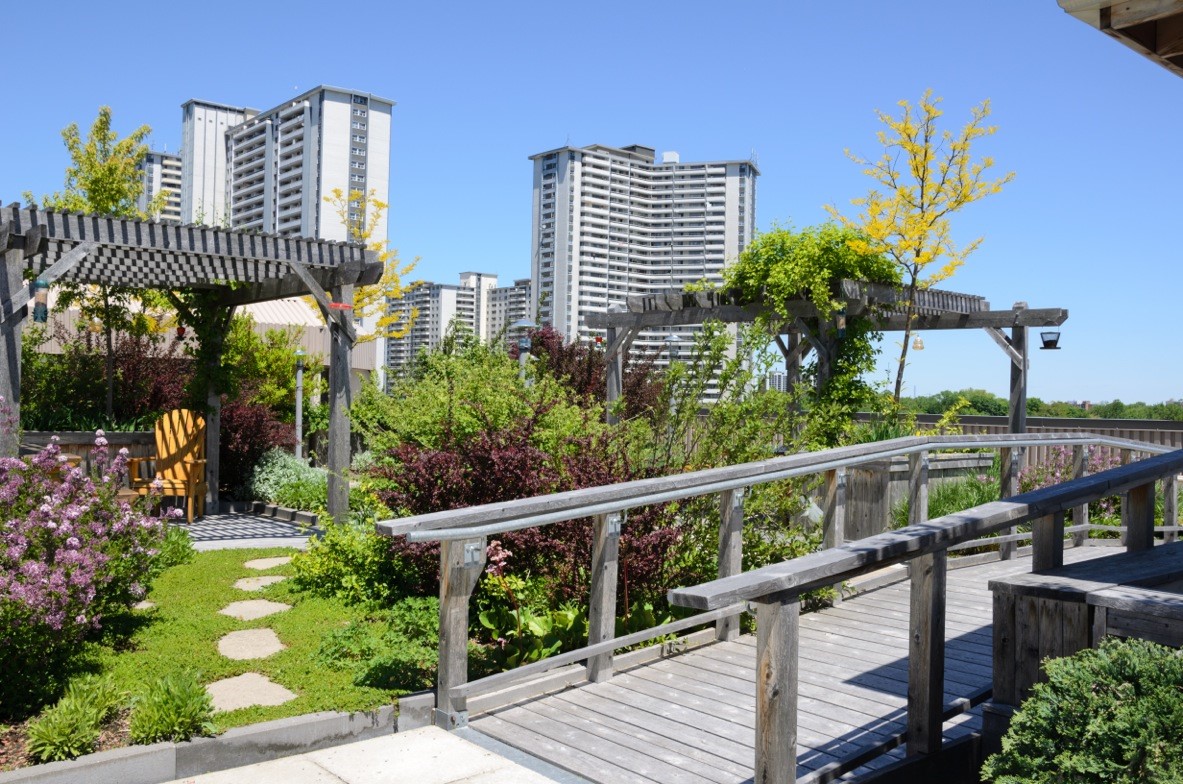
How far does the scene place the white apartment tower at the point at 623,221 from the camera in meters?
78.1

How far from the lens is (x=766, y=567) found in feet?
9.48

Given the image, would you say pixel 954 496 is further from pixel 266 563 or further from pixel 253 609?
pixel 266 563

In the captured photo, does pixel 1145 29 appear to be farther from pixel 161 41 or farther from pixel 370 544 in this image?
pixel 161 41

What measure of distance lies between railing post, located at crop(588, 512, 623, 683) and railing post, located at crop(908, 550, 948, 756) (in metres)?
1.52

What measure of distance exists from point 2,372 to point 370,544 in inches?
170

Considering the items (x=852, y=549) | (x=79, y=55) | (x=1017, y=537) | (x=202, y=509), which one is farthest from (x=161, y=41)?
(x=852, y=549)

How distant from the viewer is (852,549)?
127 inches

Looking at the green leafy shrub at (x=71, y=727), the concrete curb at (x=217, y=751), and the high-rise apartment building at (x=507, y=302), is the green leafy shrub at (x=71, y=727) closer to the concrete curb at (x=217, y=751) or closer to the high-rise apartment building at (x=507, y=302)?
the concrete curb at (x=217, y=751)

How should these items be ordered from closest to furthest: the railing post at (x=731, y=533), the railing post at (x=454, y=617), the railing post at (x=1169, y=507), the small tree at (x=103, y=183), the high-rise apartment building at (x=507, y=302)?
the railing post at (x=454, y=617) → the railing post at (x=731, y=533) → the railing post at (x=1169, y=507) → the small tree at (x=103, y=183) → the high-rise apartment building at (x=507, y=302)

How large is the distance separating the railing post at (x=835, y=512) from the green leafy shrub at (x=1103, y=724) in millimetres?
3359

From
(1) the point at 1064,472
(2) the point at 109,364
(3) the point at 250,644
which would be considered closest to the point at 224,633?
(3) the point at 250,644

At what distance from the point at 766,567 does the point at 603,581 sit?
6.11 ft

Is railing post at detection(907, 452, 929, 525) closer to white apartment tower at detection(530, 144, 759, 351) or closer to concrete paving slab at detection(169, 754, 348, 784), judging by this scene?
concrete paving slab at detection(169, 754, 348, 784)

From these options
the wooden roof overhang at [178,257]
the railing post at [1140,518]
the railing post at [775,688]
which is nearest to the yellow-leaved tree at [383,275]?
the wooden roof overhang at [178,257]
